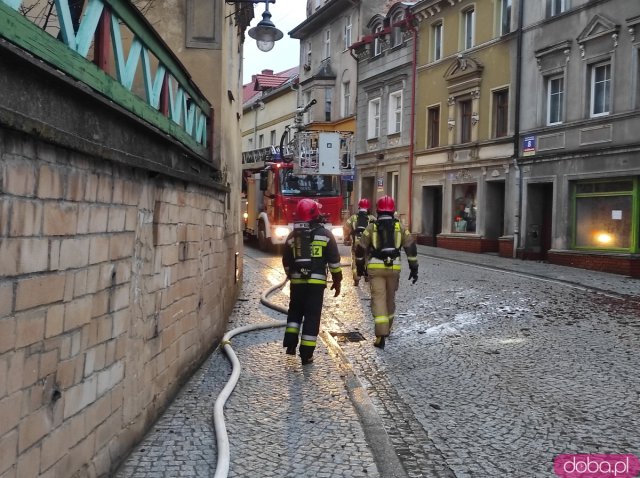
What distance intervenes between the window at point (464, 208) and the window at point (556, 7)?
20.0 feet

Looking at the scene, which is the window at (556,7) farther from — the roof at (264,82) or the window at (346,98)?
the roof at (264,82)

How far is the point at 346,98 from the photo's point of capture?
35094 millimetres

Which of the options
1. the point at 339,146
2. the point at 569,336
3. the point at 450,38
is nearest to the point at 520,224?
the point at 339,146

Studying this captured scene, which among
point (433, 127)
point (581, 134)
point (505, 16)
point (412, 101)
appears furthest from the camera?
point (412, 101)

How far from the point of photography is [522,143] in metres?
21.1

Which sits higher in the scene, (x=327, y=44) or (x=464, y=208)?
(x=327, y=44)

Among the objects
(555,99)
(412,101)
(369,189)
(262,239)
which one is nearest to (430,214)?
(412,101)

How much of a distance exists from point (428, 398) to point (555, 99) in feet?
52.6

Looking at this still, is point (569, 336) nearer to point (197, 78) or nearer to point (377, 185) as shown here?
point (197, 78)

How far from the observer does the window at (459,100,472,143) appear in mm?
24500

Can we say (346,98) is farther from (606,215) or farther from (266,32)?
(266,32)

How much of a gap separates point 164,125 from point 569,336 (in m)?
5.65

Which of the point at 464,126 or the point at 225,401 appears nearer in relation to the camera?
Answer: the point at 225,401

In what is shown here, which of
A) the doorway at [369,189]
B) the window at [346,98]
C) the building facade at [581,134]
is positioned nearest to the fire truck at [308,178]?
the building facade at [581,134]
